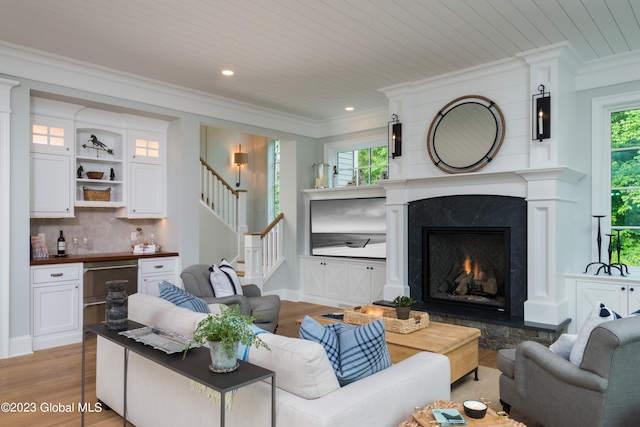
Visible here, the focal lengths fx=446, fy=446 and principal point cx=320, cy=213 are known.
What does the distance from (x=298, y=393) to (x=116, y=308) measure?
138 cm

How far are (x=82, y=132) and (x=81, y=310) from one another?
209 centimetres

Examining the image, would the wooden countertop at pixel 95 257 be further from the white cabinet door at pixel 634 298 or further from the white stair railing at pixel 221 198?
the white cabinet door at pixel 634 298

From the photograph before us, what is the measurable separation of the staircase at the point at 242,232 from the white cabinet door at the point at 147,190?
4.56 ft

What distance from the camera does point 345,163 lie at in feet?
23.9

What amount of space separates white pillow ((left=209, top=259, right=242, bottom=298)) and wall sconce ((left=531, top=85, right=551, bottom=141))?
3340 mm

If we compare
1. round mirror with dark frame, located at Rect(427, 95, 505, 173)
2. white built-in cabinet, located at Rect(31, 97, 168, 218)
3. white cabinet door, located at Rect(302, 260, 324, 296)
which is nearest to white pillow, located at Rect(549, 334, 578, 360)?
round mirror with dark frame, located at Rect(427, 95, 505, 173)

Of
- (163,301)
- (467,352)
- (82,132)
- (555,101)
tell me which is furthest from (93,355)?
(555,101)

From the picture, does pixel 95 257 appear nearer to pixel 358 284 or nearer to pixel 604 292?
pixel 358 284

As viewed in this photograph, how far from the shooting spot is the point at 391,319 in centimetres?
366

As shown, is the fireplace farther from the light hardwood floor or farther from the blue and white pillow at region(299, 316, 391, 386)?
the blue and white pillow at region(299, 316, 391, 386)

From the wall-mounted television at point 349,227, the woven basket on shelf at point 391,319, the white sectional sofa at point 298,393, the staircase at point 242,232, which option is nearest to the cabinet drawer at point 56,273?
the staircase at point 242,232

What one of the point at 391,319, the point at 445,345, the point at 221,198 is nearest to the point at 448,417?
the point at 445,345

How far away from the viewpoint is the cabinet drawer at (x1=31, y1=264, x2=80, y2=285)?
4516mm

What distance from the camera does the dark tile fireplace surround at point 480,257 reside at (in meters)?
4.49
